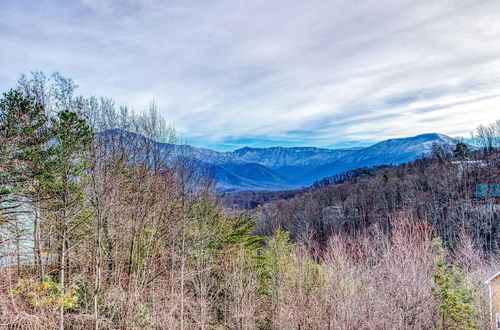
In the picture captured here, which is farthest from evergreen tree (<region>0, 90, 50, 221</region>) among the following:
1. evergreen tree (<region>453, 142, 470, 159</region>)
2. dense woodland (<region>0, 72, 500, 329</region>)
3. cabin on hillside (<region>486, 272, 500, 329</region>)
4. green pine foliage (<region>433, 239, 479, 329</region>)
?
evergreen tree (<region>453, 142, 470, 159</region>)

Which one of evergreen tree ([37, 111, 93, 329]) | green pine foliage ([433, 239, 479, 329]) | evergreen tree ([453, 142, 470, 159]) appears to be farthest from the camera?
evergreen tree ([453, 142, 470, 159])

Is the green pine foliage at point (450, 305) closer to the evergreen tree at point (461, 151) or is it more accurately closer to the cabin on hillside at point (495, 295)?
the cabin on hillside at point (495, 295)

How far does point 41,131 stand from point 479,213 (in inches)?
2235

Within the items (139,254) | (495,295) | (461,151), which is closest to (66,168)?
(139,254)

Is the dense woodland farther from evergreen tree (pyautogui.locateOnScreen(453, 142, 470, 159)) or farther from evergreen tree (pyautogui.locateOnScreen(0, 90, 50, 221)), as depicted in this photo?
evergreen tree (pyautogui.locateOnScreen(453, 142, 470, 159))

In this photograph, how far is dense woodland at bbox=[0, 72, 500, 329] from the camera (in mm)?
12227

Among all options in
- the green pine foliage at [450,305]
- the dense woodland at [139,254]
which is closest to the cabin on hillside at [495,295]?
the dense woodland at [139,254]

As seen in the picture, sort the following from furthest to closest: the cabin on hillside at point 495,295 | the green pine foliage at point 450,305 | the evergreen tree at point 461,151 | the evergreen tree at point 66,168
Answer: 1. the evergreen tree at point 461,151
2. the cabin on hillside at point 495,295
3. the green pine foliage at point 450,305
4. the evergreen tree at point 66,168

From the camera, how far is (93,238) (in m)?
14.7

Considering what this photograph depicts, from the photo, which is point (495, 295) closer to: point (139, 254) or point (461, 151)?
point (139, 254)

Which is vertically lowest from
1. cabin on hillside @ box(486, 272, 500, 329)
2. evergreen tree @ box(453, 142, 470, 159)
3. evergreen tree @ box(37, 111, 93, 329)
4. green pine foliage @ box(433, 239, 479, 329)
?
cabin on hillside @ box(486, 272, 500, 329)

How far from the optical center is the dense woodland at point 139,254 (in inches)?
481

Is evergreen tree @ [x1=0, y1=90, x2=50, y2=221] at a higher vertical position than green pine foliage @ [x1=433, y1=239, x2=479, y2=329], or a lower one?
higher

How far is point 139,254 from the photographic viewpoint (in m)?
16.2
